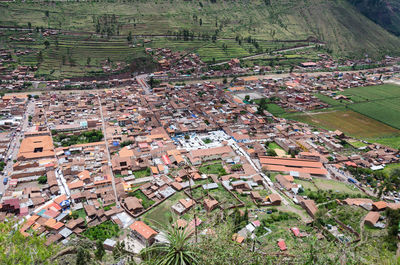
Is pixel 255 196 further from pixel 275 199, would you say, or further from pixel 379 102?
pixel 379 102

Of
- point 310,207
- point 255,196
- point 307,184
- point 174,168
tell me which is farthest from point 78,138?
point 310,207

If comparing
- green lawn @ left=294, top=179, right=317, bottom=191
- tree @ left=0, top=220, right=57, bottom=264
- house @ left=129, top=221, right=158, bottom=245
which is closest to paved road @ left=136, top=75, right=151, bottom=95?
green lawn @ left=294, top=179, right=317, bottom=191

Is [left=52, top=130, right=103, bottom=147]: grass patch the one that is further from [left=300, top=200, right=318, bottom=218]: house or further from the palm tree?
the palm tree

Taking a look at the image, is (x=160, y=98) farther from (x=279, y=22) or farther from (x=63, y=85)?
(x=279, y=22)

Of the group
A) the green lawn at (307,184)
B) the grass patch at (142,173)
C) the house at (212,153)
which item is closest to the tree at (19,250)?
the grass patch at (142,173)

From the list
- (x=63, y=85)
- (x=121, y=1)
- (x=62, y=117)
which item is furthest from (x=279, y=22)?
(x=62, y=117)

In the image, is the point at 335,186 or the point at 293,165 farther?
the point at 293,165
